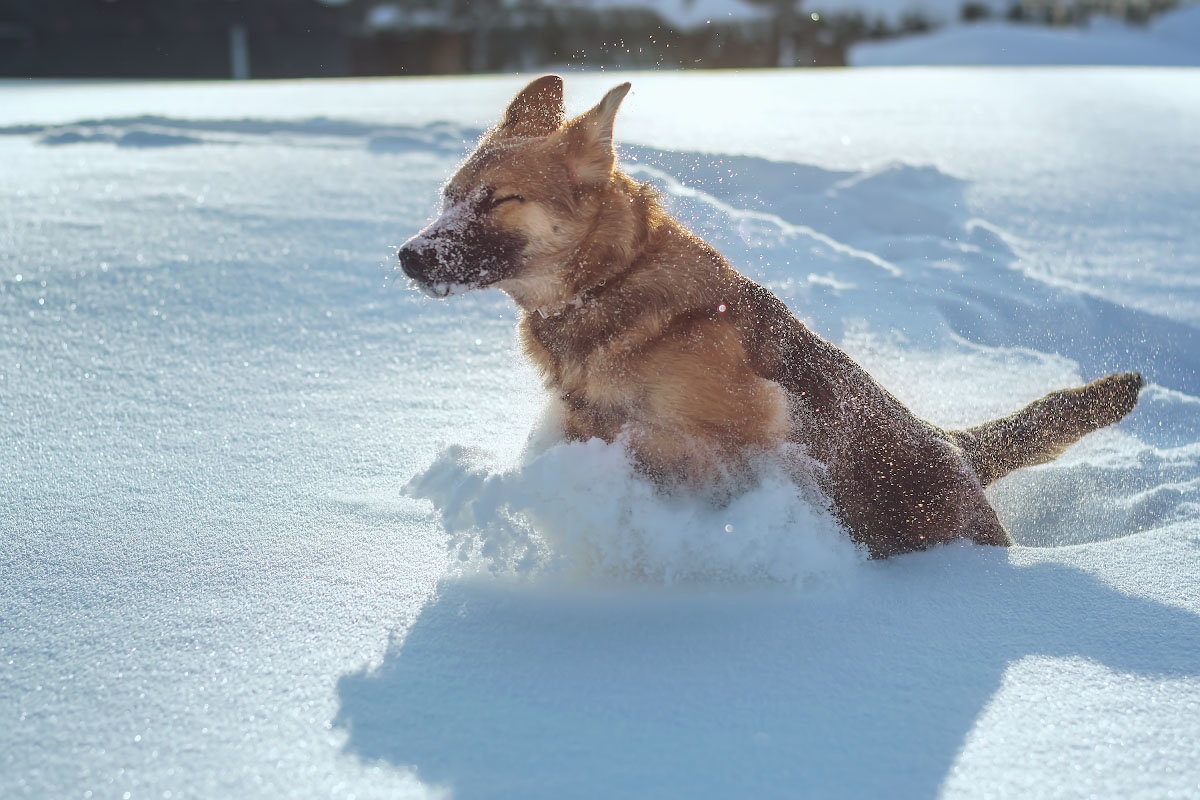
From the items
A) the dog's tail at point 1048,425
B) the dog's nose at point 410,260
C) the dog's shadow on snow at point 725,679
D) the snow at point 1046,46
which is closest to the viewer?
the dog's shadow on snow at point 725,679

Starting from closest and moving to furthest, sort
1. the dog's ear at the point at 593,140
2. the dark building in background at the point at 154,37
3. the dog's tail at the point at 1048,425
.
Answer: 1. the dog's ear at the point at 593,140
2. the dog's tail at the point at 1048,425
3. the dark building in background at the point at 154,37

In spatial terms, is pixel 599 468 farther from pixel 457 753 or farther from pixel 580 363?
pixel 457 753

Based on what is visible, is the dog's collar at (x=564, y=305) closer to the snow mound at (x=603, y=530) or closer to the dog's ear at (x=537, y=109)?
the snow mound at (x=603, y=530)

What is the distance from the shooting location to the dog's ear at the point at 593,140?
98.5 inches

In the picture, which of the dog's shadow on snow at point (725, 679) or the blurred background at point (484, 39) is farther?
the blurred background at point (484, 39)

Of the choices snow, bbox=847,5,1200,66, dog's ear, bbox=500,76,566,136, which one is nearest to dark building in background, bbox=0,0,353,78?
A: snow, bbox=847,5,1200,66

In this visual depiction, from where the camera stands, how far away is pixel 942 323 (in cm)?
450

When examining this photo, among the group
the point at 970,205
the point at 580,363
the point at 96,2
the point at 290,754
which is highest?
the point at 96,2

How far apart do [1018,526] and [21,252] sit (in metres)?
4.65

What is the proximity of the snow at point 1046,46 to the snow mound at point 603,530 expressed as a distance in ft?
71.6

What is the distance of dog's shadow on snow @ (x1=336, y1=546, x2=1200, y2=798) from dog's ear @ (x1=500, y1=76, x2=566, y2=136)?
4.44 feet

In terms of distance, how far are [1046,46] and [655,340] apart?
1034 inches

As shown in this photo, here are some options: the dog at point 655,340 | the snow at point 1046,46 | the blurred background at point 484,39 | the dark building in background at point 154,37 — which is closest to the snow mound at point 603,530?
the dog at point 655,340

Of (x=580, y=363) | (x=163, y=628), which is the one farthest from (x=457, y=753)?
(x=580, y=363)
